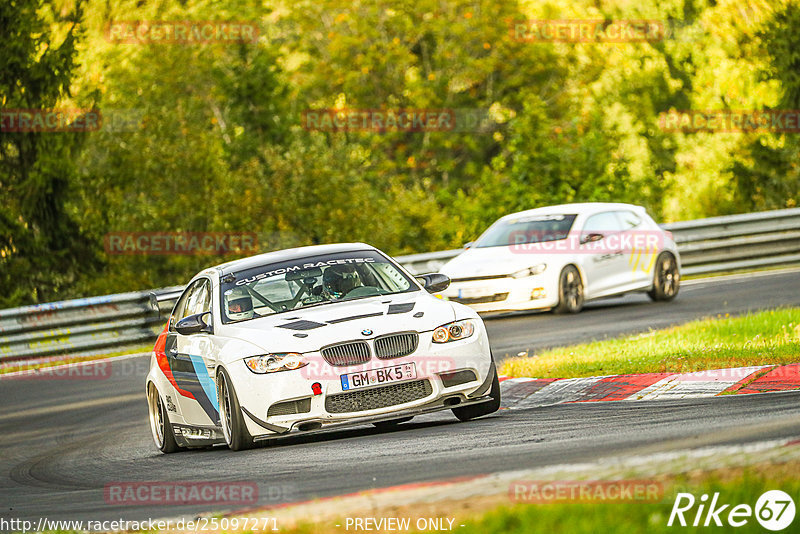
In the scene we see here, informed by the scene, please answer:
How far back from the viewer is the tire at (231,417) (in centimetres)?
944

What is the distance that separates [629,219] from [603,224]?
608 mm

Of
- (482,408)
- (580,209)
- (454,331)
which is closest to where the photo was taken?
(454,331)

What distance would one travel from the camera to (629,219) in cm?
2031

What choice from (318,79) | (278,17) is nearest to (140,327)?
(318,79)

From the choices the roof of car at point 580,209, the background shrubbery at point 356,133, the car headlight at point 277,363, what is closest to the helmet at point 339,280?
the car headlight at point 277,363

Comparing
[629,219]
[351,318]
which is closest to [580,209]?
[629,219]

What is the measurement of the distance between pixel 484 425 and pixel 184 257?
20.3 metres

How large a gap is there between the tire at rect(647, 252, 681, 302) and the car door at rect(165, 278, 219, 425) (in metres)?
9.97

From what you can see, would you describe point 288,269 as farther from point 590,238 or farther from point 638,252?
point 638,252

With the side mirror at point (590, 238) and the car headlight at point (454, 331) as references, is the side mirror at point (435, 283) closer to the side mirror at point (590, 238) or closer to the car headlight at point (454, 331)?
the car headlight at point (454, 331)

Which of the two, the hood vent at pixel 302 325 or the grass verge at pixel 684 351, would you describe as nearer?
the hood vent at pixel 302 325

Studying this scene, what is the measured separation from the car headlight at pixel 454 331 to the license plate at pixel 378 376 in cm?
32

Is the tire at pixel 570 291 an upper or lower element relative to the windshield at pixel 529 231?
lower

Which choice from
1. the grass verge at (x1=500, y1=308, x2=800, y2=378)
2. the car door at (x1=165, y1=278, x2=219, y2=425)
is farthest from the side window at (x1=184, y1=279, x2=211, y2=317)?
the grass verge at (x1=500, y1=308, x2=800, y2=378)
